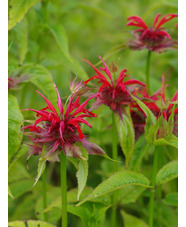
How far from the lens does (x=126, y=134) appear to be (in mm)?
754

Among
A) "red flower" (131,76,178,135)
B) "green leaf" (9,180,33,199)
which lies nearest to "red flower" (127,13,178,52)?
"red flower" (131,76,178,135)

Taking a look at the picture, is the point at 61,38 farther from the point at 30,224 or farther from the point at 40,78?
the point at 30,224

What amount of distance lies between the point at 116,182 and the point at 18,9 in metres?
0.50

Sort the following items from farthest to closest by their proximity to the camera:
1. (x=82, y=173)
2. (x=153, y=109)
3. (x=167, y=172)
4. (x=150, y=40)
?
1. (x=150, y=40)
2. (x=153, y=109)
3. (x=167, y=172)
4. (x=82, y=173)

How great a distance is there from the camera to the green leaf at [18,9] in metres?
0.88

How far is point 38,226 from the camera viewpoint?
2.45 feet

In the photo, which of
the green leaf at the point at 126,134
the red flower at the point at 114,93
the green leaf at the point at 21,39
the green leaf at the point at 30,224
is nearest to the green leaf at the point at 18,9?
the green leaf at the point at 21,39

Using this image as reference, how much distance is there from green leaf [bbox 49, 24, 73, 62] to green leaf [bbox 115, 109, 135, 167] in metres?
0.31

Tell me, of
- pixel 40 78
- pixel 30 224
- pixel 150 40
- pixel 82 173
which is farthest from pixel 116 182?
pixel 150 40

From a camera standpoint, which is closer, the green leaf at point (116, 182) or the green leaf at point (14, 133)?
the green leaf at point (116, 182)

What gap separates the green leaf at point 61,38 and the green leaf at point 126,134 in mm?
305

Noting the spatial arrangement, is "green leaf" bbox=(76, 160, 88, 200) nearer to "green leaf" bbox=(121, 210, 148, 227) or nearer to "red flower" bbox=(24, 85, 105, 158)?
"red flower" bbox=(24, 85, 105, 158)

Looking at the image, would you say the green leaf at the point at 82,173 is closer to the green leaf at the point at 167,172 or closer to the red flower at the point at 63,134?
the red flower at the point at 63,134

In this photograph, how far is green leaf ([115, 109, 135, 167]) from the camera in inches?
29.3
